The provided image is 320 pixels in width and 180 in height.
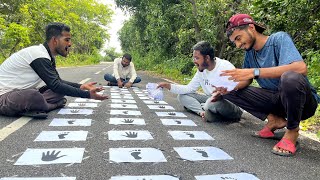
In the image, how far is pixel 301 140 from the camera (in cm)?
326

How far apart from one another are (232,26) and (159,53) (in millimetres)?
12015

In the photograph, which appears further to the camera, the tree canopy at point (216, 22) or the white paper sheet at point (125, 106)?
the tree canopy at point (216, 22)

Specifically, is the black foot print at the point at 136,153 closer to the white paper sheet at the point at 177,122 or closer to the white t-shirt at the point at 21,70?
the white paper sheet at the point at 177,122

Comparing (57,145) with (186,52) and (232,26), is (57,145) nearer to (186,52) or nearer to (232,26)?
(232,26)

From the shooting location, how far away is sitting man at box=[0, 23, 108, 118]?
140 inches

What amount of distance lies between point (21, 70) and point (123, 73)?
4.51 metres

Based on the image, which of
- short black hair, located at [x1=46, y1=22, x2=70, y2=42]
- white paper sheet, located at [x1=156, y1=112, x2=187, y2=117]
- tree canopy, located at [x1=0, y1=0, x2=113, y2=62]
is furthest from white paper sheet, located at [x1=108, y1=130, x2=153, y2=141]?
tree canopy, located at [x1=0, y1=0, x2=113, y2=62]

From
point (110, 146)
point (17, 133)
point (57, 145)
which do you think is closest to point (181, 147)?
point (110, 146)

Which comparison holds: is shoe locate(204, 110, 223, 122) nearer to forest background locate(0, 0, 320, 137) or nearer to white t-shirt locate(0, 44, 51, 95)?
forest background locate(0, 0, 320, 137)

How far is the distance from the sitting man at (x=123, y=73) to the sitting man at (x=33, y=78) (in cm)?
378

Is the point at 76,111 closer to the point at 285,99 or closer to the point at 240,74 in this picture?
the point at 240,74

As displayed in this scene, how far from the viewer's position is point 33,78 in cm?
377

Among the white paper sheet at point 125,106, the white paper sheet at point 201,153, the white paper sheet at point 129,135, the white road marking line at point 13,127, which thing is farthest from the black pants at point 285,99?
the white road marking line at point 13,127

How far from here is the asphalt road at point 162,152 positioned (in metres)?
2.09
